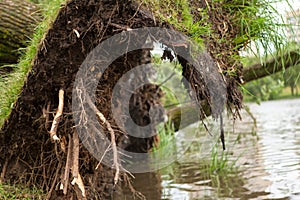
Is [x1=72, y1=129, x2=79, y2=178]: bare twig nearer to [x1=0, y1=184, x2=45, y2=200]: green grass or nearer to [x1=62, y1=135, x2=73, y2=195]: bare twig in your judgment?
[x1=62, y1=135, x2=73, y2=195]: bare twig

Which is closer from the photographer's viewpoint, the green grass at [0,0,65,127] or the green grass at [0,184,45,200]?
the green grass at [0,0,65,127]

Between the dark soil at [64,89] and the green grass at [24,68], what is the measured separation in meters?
0.06

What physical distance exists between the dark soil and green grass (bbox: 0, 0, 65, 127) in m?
0.06

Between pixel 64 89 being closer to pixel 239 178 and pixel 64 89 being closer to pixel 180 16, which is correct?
pixel 180 16

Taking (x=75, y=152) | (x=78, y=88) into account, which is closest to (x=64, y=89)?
(x=78, y=88)

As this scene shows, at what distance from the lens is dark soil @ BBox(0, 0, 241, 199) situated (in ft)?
7.88

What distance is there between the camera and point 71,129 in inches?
107

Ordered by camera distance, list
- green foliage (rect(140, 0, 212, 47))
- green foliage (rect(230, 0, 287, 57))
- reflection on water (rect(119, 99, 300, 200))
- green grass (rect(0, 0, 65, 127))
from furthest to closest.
Answer: 1. reflection on water (rect(119, 99, 300, 200))
2. green foliage (rect(230, 0, 287, 57))
3. green grass (rect(0, 0, 65, 127))
4. green foliage (rect(140, 0, 212, 47))

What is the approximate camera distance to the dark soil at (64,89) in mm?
2400

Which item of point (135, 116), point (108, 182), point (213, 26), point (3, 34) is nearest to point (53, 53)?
point (213, 26)

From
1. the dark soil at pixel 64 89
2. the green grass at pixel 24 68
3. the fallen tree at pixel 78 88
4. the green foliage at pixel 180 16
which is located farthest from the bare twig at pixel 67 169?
the green foliage at pixel 180 16

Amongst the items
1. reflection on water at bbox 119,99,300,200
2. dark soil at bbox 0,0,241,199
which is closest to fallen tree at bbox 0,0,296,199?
dark soil at bbox 0,0,241,199

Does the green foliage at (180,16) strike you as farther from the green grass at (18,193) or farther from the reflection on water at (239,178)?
the reflection on water at (239,178)

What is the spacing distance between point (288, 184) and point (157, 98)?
2.50 m
